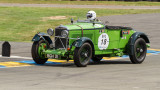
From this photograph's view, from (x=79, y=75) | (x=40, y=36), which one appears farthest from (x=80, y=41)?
(x=79, y=75)

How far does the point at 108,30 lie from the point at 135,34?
110 centimetres

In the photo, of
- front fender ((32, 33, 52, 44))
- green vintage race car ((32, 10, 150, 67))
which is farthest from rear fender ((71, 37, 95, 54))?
front fender ((32, 33, 52, 44))

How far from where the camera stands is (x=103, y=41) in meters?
13.8

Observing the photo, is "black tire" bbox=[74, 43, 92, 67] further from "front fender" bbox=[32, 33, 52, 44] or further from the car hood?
"front fender" bbox=[32, 33, 52, 44]

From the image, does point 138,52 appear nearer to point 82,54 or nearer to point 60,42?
point 82,54

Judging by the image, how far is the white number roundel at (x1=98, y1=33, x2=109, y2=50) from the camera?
1365 centimetres

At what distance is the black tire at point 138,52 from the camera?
47.0 ft

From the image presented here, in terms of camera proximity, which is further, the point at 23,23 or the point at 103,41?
the point at 23,23

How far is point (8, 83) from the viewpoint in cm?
978

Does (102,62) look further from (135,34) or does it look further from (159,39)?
(159,39)

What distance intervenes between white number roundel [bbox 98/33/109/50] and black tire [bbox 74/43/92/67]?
2.19ft

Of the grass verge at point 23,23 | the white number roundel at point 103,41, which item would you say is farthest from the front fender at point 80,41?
the grass verge at point 23,23

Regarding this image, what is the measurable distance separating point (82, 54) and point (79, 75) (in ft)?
5.55

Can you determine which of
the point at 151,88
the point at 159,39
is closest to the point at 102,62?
the point at 151,88
